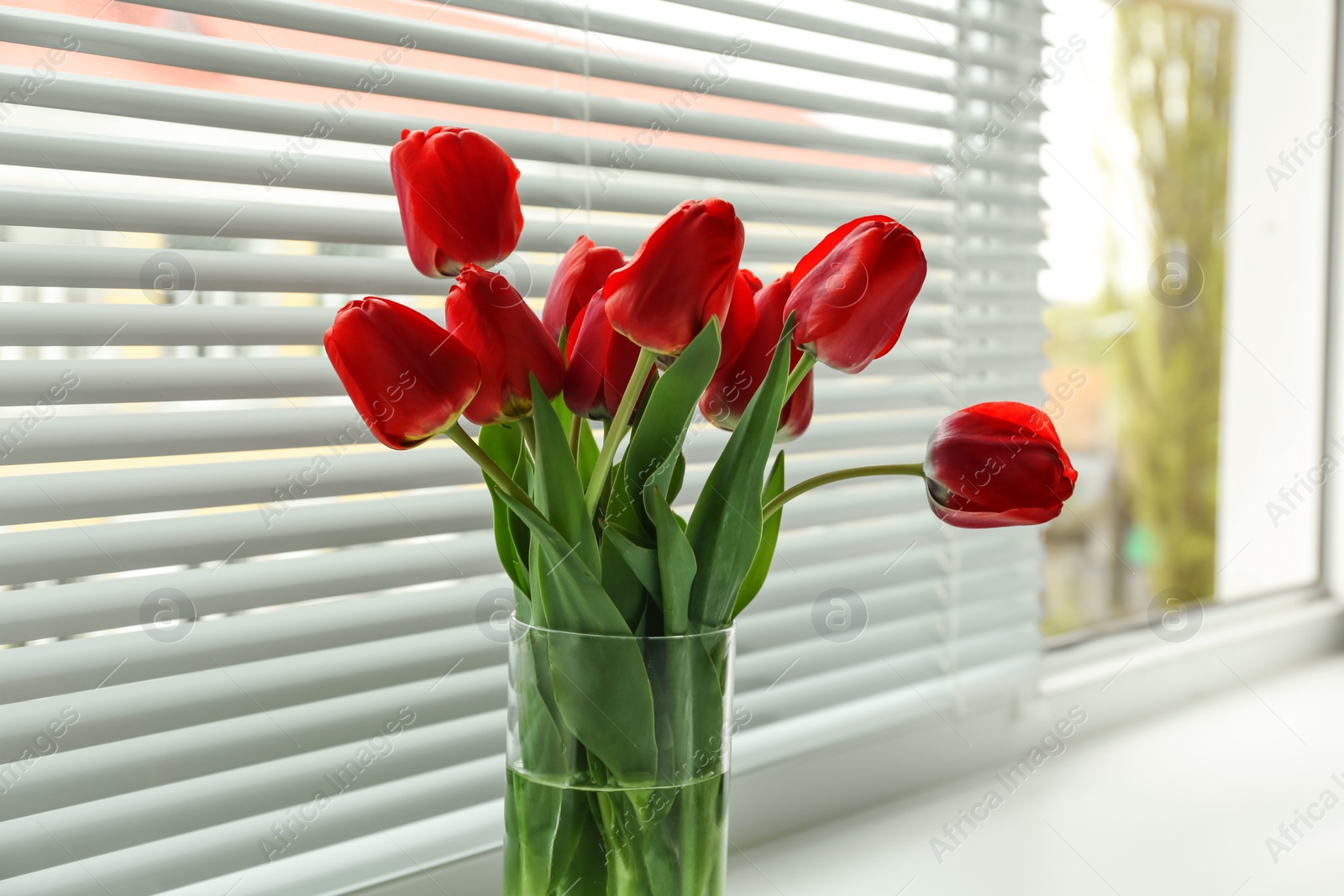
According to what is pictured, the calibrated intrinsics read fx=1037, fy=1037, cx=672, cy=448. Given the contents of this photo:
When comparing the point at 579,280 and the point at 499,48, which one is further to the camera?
the point at 499,48

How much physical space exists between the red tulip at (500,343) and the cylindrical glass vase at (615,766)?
0.11 metres

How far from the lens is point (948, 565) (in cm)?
105

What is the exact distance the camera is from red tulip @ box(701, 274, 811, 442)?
52cm

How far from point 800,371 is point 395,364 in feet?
0.67

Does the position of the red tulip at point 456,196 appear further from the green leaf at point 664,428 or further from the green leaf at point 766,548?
the green leaf at point 766,548

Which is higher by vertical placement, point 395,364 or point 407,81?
point 407,81

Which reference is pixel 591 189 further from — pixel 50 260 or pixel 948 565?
pixel 948 565

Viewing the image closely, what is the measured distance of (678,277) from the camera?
0.43m

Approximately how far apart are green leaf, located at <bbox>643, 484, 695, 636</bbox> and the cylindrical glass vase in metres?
0.02

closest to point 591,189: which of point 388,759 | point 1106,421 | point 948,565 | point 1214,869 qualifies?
point 388,759

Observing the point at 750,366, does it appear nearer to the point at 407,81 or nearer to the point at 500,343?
the point at 500,343

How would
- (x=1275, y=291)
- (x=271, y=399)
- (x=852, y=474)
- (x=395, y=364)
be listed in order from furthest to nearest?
1. (x=1275, y=291)
2. (x=271, y=399)
3. (x=852, y=474)
4. (x=395, y=364)

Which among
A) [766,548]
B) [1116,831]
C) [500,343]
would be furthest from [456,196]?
[1116,831]

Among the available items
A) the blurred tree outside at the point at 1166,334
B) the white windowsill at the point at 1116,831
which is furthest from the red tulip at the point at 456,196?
the blurred tree outside at the point at 1166,334
